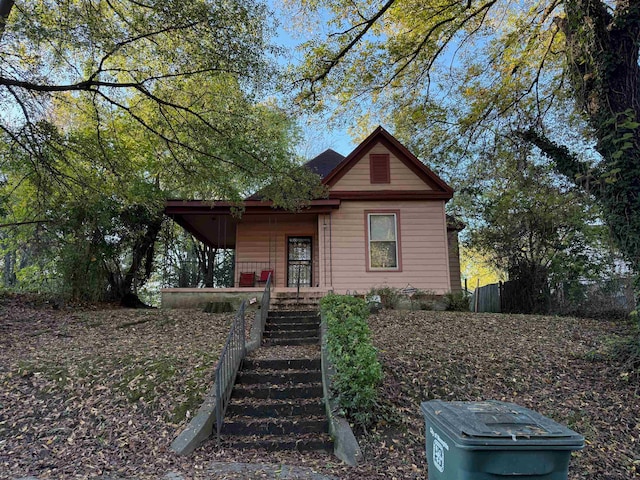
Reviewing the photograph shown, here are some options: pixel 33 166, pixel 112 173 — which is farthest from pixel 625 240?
pixel 33 166

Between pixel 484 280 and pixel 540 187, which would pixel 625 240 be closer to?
pixel 540 187

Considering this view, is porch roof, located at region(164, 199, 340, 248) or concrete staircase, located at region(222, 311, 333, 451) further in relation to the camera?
porch roof, located at region(164, 199, 340, 248)

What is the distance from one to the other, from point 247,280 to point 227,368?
23.7 ft

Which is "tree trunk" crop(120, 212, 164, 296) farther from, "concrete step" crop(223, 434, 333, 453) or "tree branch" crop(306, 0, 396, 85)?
"concrete step" crop(223, 434, 333, 453)

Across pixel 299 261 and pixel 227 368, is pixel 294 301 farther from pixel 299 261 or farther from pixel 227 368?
pixel 227 368

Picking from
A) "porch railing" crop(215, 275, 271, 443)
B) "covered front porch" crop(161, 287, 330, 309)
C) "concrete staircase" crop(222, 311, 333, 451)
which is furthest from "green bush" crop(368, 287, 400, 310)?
"porch railing" crop(215, 275, 271, 443)

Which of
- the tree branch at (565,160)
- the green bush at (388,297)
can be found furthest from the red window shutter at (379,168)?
the tree branch at (565,160)

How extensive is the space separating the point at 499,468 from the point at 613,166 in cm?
505

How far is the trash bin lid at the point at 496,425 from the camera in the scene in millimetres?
2197

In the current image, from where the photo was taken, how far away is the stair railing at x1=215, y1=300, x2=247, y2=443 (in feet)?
15.4

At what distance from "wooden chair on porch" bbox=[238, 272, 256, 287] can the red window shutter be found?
4.74 metres

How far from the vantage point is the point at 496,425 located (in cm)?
235

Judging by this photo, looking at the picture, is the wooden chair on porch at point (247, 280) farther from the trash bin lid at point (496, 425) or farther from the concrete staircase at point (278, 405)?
the trash bin lid at point (496, 425)

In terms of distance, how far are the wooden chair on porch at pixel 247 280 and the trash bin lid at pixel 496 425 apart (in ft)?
33.5
